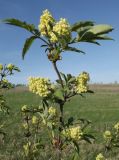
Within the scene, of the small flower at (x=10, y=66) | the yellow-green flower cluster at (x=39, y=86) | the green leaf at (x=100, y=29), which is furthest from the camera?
the small flower at (x=10, y=66)

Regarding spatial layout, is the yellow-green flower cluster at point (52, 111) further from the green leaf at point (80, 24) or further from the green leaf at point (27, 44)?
the green leaf at point (80, 24)

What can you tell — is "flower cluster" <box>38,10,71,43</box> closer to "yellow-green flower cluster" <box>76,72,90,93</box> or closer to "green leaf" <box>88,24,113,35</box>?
"green leaf" <box>88,24,113,35</box>

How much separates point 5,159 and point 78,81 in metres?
5.99

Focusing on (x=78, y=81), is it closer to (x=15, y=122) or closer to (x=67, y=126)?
(x=67, y=126)

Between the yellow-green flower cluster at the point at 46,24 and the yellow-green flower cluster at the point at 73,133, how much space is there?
81 centimetres

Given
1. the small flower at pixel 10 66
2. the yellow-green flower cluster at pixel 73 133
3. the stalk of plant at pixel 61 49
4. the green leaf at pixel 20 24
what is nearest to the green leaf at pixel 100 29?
the stalk of plant at pixel 61 49

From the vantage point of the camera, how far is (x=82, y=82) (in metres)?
3.07

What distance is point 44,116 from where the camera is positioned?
3432 millimetres

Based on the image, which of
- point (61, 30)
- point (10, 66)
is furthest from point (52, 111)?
point (10, 66)

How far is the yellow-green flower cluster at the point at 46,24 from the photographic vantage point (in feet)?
9.42

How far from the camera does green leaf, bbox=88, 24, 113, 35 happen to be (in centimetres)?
265

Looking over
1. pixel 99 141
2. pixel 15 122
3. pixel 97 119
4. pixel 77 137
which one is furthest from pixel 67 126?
pixel 97 119

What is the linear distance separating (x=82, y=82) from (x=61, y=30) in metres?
0.50

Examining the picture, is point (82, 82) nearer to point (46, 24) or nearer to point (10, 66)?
point (46, 24)
